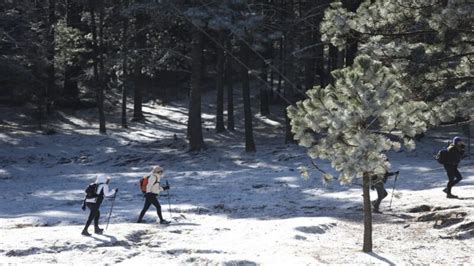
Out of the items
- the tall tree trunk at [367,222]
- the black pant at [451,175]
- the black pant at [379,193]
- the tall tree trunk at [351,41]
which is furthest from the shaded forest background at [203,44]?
the black pant at [379,193]

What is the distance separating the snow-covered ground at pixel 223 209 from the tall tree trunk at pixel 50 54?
5175 millimetres

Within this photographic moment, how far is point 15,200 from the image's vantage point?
2112cm

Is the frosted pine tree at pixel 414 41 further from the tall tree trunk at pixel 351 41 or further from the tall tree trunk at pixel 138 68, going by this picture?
the tall tree trunk at pixel 138 68

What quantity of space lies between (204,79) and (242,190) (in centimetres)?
3507

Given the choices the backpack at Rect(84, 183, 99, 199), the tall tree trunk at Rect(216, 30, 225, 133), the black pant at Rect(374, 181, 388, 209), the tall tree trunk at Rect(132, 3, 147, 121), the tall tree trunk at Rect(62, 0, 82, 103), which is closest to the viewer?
the backpack at Rect(84, 183, 99, 199)

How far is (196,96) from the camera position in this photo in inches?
1181

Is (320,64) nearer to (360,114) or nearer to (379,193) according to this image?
(379,193)

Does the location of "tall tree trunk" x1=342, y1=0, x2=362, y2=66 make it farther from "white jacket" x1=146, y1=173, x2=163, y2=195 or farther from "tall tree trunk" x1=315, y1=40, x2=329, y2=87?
"white jacket" x1=146, y1=173, x2=163, y2=195

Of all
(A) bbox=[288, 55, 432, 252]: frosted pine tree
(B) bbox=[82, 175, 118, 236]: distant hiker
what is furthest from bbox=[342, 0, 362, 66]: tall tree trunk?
(B) bbox=[82, 175, 118, 236]: distant hiker

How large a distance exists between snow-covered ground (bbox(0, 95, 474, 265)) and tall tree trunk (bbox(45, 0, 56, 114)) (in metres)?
5.18

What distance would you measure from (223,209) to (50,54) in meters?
20.0

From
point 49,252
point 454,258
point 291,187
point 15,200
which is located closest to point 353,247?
point 454,258

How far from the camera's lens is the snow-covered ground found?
11688 millimetres

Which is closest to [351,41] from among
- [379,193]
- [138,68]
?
[379,193]
